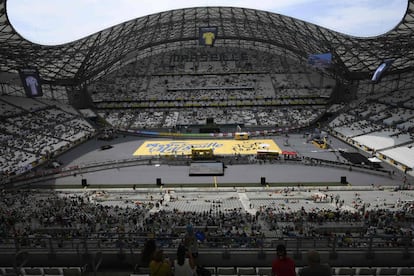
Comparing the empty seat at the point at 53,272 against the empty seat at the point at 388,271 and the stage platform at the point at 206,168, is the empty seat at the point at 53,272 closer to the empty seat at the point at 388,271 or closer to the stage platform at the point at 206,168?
the empty seat at the point at 388,271

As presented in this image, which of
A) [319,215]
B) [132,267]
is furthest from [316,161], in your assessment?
[132,267]

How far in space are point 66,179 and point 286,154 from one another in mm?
29441

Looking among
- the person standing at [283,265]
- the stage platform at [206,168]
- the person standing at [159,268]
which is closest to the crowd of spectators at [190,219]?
the person standing at [283,265]

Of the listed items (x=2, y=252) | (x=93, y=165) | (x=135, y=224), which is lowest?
(x=135, y=224)

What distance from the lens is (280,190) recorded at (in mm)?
34625

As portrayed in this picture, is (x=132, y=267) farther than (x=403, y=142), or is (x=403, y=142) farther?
(x=403, y=142)

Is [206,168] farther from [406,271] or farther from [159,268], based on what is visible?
[159,268]

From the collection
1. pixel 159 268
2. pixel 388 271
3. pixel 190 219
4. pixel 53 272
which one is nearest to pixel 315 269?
pixel 159 268

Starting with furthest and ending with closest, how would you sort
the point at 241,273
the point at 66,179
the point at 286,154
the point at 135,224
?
the point at 286,154, the point at 66,179, the point at 135,224, the point at 241,273

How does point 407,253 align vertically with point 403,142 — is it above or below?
below

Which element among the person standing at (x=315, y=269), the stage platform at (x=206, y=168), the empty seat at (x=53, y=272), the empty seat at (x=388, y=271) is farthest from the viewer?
the stage platform at (x=206, y=168)

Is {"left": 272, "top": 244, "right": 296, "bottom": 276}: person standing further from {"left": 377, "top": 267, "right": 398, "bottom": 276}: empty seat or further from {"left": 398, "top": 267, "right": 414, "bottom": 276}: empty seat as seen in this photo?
{"left": 398, "top": 267, "right": 414, "bottom": 276}: empty seat

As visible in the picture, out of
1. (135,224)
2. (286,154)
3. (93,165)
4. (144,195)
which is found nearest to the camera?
(135,224)

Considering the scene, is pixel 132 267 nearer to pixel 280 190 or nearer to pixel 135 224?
pixel 135 224
